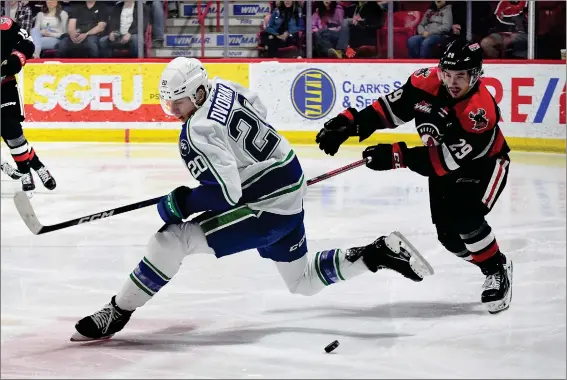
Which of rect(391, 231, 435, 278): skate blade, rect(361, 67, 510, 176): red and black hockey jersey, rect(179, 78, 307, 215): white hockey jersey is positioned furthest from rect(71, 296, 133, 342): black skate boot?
rect(361, 67, 510, 176): red and black hockey jersey

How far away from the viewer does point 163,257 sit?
9.69 ft

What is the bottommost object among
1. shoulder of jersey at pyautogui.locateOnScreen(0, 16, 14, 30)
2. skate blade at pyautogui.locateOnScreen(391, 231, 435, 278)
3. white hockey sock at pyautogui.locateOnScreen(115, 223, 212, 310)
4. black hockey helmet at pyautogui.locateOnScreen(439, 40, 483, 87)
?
skate blade at pyautogui.locateOnScreen(391, 231, 435, 278)

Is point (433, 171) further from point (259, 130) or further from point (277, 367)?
point (277, 367)

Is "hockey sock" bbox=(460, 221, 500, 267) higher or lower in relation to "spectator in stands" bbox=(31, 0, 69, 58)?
lower

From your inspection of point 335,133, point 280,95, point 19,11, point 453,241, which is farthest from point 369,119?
point 19,11

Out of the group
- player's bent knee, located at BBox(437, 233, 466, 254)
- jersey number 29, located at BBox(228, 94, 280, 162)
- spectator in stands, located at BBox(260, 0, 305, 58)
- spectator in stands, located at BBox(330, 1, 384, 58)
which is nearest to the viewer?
jersey number 29, located at BBox(228, 94, 280, 162)

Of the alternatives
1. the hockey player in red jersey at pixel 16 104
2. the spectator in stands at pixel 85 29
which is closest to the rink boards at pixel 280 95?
the spectator in stands at pixel 85 29

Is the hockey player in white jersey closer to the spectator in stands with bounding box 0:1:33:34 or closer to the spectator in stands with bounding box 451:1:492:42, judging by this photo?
the spectator in stands with bounding box 451:1:492:42

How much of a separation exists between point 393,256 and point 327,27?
5247 mm

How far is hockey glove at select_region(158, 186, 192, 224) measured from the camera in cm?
291

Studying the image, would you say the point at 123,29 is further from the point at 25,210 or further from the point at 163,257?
the point at 163,257

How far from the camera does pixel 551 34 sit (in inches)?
308

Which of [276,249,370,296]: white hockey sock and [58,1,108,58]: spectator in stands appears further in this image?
[58,1,108,58]: spectator in stands

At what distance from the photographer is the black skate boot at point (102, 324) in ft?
9.92
